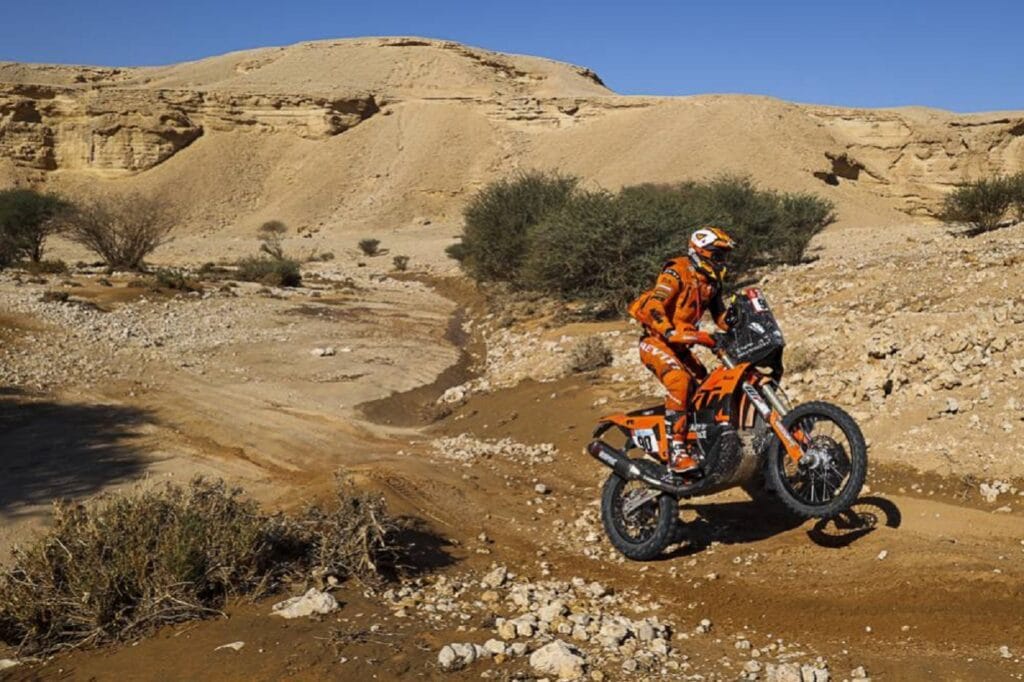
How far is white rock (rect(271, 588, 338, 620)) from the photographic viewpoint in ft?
13.9

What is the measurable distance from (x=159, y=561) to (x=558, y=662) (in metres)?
2.05

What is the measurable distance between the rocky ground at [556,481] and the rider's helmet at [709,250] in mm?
1745

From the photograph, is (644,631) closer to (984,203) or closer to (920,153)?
(984,203)

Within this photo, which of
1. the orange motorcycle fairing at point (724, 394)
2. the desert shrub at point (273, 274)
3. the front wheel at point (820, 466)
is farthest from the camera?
the desert shrub at point (273, 274)

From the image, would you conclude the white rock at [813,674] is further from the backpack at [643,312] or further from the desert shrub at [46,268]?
the desert shrub at [46,268]

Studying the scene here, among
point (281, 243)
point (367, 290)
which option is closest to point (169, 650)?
point (367, 290)

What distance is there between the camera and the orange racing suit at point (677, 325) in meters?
5.36

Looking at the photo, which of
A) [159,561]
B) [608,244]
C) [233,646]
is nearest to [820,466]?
[233,646]

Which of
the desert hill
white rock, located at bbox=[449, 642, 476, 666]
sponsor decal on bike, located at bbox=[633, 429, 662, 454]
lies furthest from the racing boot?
the desert hill

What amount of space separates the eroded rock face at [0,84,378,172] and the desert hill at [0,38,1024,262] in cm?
10

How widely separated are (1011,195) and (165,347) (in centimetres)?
2216

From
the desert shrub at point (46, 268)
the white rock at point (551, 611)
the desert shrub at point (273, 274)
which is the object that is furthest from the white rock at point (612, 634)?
the desert shrub at point (46, 268)

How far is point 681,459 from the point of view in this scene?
5.23 meters

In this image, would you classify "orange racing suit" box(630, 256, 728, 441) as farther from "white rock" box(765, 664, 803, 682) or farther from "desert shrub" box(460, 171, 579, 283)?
"desert shrub" box(460, 171, 579, 283)
